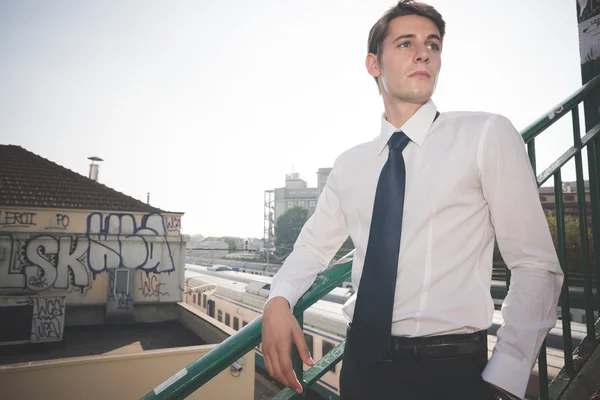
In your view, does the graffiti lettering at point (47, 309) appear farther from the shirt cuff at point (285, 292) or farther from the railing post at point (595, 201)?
the railing post at point (595, 201)

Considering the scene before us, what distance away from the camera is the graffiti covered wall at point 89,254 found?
493 inches

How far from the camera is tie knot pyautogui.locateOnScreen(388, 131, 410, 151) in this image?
1.19 m

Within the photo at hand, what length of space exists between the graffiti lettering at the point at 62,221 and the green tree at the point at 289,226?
3485cm

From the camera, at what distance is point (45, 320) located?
1077cm

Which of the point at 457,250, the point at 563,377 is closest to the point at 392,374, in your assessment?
the point at 457,250

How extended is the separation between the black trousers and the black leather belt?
0.01 m

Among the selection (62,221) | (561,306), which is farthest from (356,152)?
(62,221)

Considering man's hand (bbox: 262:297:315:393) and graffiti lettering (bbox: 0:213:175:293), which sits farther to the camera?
graffiti lettering (bbox: 0:213:175:293)

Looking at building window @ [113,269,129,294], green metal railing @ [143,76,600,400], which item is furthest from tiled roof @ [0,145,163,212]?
green metal railing @ [143,76,600,400]

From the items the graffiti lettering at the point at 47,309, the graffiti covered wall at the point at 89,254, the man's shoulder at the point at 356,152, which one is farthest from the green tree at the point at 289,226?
the man's shoulder at the point at 356,152

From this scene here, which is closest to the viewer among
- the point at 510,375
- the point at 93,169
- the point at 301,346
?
the point at 510,375

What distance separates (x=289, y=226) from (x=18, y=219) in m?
37.1

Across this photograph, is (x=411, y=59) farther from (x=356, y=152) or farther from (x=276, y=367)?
(x=276, y=367)

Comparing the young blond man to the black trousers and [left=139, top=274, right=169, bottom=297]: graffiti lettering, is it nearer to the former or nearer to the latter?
the black trousers
